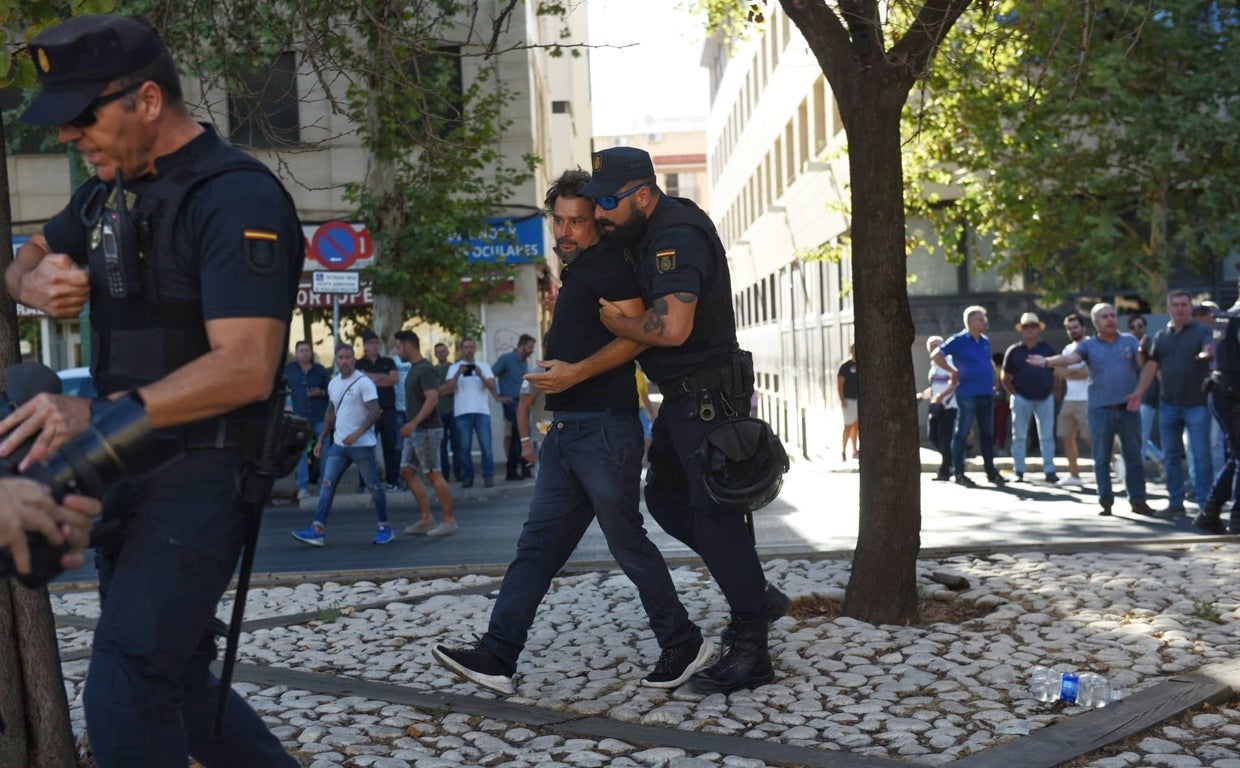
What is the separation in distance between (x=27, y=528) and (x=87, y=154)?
2.74ft

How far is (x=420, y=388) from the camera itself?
14156 millimetres

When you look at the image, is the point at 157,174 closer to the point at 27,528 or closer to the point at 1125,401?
the point at 27,528

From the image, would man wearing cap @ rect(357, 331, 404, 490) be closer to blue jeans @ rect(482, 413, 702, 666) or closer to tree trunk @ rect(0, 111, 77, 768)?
blue jeans @ rect(482, 413, 702, 666)

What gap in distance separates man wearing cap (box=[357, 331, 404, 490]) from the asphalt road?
608 mm

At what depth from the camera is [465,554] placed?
11.2 meters

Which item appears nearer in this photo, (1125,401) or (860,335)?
(860,335)

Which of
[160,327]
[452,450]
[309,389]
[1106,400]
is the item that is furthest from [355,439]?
[160,327]

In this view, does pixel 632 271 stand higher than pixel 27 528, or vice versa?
pixel 632 271

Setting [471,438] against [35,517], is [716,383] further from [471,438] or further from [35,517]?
[471,438]

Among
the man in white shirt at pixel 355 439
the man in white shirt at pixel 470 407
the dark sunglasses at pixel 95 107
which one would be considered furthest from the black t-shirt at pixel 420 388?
the dark sunglasses at pixel 95 107

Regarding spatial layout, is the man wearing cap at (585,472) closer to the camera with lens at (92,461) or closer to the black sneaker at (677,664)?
the black sneaker at (677,664)

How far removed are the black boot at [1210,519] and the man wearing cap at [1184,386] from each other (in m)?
0.62

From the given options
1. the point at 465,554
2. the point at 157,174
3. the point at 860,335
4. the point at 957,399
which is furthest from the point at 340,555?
the point at 157,174

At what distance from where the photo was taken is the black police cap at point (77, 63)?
281 cm
